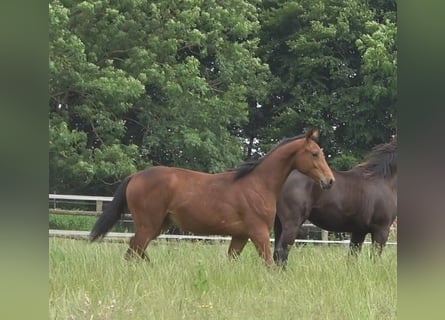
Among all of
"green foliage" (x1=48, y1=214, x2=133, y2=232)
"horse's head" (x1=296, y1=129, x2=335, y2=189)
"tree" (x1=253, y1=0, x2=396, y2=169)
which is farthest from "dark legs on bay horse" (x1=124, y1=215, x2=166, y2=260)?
"tree" (x1=253, y1=0, x2=396, y2=169)

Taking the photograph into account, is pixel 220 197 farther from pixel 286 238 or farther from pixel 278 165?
pixel 286 238

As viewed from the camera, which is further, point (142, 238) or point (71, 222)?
point (71, 222)

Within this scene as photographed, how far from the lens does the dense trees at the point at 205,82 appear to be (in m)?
16.0

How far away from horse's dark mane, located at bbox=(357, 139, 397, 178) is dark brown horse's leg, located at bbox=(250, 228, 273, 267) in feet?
6.69

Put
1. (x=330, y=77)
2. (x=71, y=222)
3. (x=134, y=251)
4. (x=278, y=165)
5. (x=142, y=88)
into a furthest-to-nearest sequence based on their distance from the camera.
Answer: (x=330, y=77)
(x=142, y=88)
(x=71, y=222)
(x=278, y=165)
(x=134, y=251)

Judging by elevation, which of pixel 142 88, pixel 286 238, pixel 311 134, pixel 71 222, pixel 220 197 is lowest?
pixel 71 222

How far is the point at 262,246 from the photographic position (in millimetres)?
5969

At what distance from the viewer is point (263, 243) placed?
19.6 ft

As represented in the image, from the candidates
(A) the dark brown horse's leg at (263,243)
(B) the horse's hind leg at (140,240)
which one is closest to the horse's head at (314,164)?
(A) the dark brown horse's leg at (263,243)

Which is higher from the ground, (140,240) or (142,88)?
(142,88)

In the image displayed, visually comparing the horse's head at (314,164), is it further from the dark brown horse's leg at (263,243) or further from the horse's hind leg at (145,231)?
the horse's hind leg at (145,231)

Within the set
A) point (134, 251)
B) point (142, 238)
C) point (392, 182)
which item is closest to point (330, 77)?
point (392, 182)

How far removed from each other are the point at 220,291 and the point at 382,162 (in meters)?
4.09

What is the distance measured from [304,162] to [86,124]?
38.3ft
